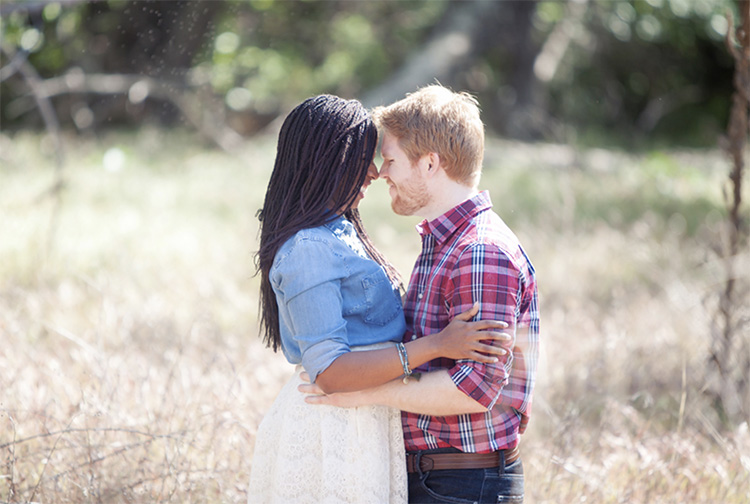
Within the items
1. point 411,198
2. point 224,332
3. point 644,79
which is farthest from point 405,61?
point 411,198

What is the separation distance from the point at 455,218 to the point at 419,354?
1.29 ft

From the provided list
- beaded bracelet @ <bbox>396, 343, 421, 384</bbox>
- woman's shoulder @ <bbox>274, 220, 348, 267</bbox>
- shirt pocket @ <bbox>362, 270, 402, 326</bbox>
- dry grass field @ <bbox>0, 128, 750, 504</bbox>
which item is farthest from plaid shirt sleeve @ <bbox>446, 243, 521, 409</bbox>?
dry grass field @ <bbox>0, 128, 750, 504</bbox>

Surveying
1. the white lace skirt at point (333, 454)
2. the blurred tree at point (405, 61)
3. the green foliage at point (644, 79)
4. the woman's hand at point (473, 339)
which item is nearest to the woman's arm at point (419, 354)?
the woman's hand at point (473, 339)

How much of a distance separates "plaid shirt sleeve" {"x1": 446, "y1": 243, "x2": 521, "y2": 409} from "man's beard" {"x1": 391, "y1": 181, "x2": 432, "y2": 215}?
23 cm

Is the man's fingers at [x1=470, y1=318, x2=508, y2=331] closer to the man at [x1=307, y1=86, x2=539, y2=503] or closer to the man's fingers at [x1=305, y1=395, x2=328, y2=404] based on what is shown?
the man at [x1=307, y1=86, x2=539, y2=503]

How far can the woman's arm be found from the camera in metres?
1.81

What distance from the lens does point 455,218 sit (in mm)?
2016

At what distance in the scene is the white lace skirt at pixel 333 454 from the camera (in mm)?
1952

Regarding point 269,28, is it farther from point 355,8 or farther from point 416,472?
point 416,472

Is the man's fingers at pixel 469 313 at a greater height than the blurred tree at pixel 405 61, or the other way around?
the blurred tree at pixel 405 61

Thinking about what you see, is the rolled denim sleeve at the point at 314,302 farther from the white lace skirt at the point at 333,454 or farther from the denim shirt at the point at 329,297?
Result: the white lace skirt at the point at 333,454

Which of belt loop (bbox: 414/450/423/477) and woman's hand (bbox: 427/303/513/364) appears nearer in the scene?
woman's hand (bbox: 427/303/513/364)

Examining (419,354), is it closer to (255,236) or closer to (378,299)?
(378,299)

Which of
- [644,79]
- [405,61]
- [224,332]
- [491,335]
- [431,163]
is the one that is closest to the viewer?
[491,335]
